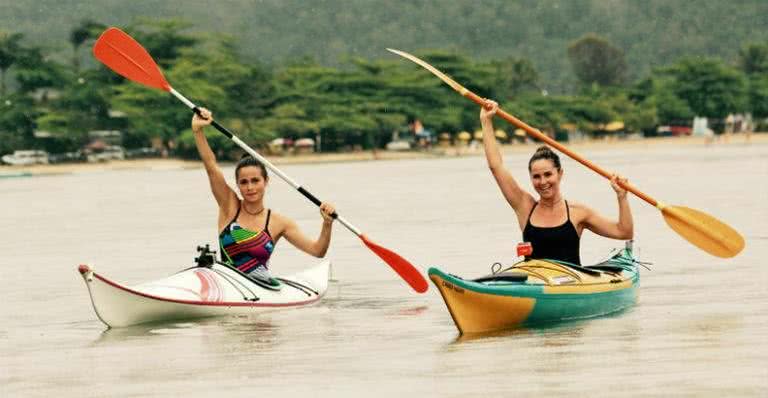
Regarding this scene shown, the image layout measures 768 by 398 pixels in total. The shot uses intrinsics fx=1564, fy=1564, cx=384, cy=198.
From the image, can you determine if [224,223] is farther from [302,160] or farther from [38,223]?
[302,160]

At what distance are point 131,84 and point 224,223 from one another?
260 feet

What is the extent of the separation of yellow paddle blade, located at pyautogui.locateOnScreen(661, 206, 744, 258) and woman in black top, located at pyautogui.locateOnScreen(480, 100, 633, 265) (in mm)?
Answer: 1478

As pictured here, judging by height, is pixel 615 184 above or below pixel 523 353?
above

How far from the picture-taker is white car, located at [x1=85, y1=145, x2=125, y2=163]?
86.6 m

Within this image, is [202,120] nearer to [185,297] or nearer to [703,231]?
A: [185,297]

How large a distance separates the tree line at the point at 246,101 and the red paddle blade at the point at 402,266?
227ft

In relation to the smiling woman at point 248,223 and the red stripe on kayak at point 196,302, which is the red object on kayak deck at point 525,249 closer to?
the smiling woman at point 248,223

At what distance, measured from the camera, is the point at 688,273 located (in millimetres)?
17141

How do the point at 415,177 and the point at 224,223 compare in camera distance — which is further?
the point at 415,177

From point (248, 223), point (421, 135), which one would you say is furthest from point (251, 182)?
point (421, 135)

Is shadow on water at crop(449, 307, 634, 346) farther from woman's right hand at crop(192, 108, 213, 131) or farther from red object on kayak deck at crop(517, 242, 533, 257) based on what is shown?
woman's right hand at crop(192, 108, 213, 131)

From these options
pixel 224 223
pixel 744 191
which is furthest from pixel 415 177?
pixel 224 223

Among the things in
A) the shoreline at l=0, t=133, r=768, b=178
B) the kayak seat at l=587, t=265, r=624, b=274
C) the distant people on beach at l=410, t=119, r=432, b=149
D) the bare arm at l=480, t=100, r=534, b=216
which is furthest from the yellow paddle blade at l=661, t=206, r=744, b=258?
the distant people on beach at l=410, t=119, r=432, b=149

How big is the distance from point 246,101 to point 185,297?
273 feet
